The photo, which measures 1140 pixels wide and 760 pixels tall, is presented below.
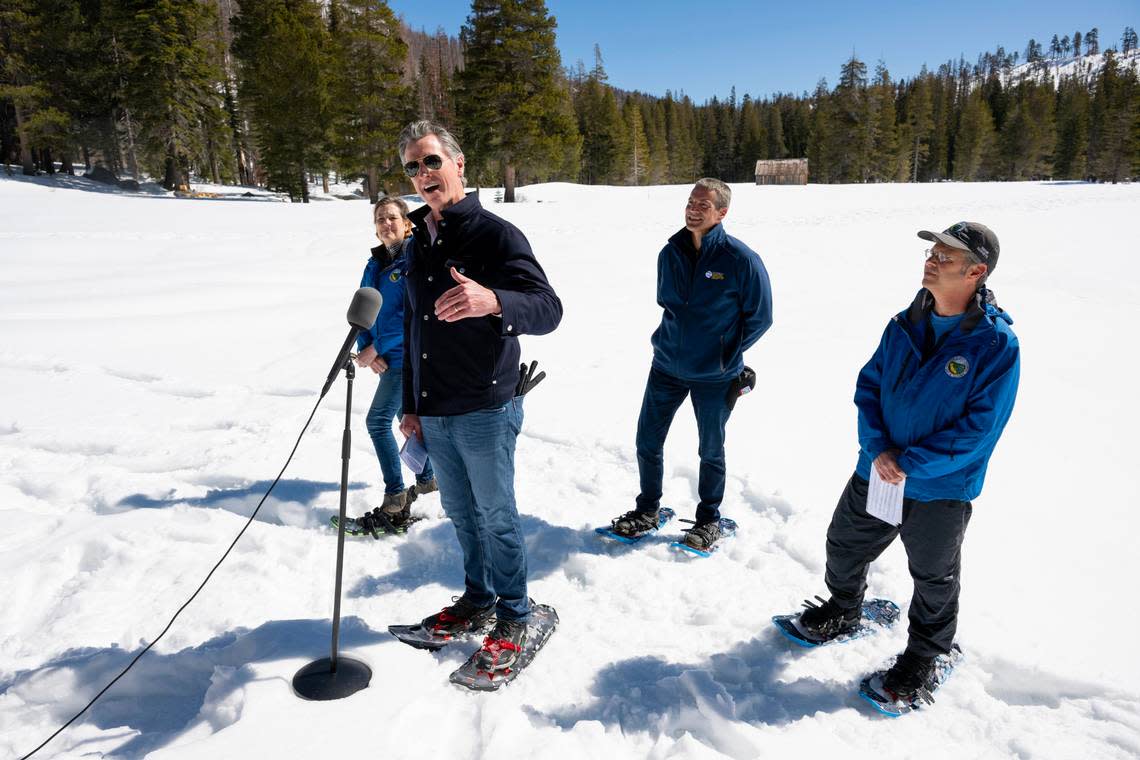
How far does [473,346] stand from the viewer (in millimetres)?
2639

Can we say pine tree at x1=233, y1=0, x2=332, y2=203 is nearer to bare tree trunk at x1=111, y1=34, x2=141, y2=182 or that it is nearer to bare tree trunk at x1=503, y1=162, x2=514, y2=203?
bare tree trunk at x1=111, y1=34, x2=141, y2=182

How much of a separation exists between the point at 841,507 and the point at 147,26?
1369 inches

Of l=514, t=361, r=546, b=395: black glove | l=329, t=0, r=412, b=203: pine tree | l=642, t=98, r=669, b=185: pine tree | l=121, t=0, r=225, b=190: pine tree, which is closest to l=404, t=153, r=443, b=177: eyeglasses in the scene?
l=514, t=361, r=546, b=395: black glove

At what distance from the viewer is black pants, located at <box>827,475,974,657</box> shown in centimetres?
259

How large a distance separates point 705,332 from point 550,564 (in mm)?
1729

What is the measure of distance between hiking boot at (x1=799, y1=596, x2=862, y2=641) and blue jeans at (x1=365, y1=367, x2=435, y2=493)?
2.71 meters

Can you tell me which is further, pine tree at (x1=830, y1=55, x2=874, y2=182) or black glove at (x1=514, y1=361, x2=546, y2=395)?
pine tree at (x1=830, y1=55, x2=874, y2=182)

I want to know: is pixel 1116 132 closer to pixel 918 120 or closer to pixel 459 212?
pixel 918 120

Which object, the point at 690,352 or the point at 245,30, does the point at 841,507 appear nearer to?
the point at 690,352

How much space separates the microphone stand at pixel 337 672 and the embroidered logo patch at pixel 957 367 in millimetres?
2386

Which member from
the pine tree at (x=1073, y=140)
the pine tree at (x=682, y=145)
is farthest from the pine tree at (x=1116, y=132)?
the pine tree at (x=682, y=145)

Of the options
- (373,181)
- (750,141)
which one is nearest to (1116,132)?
(750,141)

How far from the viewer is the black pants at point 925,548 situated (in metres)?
2.59

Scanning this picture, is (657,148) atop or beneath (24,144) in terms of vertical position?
atop
